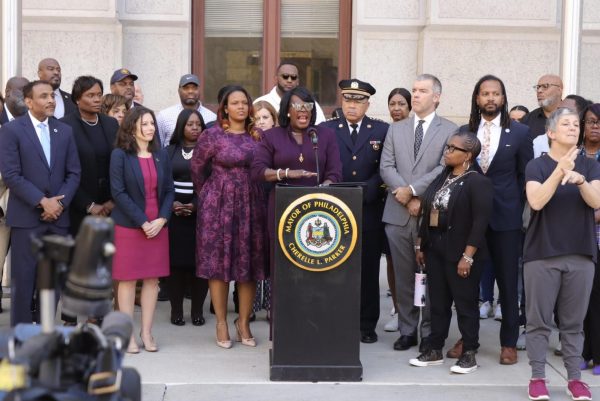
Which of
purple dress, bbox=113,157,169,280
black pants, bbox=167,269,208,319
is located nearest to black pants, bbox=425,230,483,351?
purple dress, bbox=113,157,169,280

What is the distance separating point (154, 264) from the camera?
735 cm

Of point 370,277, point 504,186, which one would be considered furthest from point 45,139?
point 504,186

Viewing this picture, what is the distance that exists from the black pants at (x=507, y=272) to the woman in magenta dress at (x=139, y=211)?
247cm

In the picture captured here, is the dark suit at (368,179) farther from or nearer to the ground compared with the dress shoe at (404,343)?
farther from the ground

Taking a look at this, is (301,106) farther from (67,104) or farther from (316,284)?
(67,104)

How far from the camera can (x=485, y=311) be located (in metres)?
8.90

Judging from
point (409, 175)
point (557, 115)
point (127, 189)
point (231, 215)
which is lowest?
point (231, 215)

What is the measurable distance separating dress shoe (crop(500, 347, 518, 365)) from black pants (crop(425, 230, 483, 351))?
303 mm

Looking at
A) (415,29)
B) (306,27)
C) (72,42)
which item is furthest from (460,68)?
(72,42)

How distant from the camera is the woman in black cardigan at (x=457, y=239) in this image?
22.3ft

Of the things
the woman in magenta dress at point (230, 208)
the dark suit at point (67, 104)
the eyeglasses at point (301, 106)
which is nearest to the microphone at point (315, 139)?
the eyeglasses at point (301, 106)

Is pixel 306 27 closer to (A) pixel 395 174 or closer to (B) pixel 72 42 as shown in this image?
(B) pixel 72 42

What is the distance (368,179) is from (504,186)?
3.60ft

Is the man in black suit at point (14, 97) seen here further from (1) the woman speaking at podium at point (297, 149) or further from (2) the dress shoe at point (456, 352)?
(2) the dress shoe at point (456, 352)
